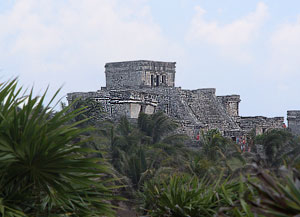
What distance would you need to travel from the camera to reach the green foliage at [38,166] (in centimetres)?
551

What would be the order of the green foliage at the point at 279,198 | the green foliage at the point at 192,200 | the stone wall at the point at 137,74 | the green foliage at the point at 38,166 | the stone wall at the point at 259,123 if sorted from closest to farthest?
1. the green foliage at the point at 279,198
2. the green foliage at the point at 38,166
3. the green foliage at the point at 192,200
4. the stone wall at the point at 259,123
5. the stone wall at the point at 137,74

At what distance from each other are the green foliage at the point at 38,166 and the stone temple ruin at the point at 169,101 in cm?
1896

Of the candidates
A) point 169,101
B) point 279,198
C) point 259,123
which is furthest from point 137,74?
point 279,198

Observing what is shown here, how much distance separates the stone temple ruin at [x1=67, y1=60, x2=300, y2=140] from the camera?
2553 cm

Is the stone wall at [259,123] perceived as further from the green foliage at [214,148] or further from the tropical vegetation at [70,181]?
the tropical vegetation at [70,181]

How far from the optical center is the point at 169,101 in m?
28.8

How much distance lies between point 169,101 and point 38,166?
23268 millimetres

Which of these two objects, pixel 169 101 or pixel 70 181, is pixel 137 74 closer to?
pixel 169 101

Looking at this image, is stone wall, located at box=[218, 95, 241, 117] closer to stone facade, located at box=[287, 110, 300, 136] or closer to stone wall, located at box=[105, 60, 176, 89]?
stone facade, located at box=[287, 110, 300, 136]

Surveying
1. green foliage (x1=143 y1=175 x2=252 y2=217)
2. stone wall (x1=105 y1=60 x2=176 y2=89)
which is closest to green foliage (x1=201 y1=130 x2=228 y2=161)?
green foliage (x1=143 y1=175 x2=252 y2=217)

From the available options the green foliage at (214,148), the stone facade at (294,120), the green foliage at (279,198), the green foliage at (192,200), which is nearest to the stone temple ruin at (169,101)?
the stone facade at (294,120)

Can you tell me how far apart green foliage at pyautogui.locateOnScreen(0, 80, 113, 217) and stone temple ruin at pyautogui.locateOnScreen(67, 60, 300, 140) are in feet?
62.2

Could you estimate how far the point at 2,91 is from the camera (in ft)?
19.6

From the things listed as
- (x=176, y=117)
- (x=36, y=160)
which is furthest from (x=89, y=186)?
(x=176, y=117)
